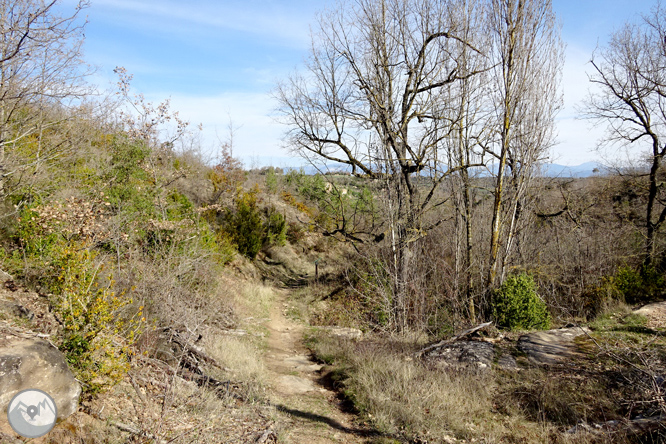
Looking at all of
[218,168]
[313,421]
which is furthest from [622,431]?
[218,168]

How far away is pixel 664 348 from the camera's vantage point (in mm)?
6441

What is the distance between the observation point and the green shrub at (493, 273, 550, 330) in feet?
28.3

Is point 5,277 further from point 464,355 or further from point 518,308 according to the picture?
point 518,308

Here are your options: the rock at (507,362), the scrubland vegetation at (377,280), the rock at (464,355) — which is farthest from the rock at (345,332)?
the rock at (507,362)

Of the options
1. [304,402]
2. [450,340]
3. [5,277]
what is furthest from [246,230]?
[304,402]

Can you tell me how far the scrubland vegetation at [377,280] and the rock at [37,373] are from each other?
0.96 ft

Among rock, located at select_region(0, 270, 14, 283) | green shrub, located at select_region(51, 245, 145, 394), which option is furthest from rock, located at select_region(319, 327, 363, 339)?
rock, located at select_region(0, 270, 14, 283)

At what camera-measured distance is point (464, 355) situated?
7055 millimetres

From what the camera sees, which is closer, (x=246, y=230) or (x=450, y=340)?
(x=450, y=340)

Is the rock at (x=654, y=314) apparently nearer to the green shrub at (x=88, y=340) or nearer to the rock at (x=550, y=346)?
the rock at (x=550, y=346)

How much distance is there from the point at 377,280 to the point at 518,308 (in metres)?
3.18

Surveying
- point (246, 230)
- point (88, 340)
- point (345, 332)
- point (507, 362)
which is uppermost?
point (246, 230)

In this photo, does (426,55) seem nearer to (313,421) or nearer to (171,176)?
(313,421)

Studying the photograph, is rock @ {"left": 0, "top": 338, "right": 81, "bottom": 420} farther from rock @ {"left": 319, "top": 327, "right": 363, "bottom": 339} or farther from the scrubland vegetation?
rock @ {"left": 319, "top": 327, "right": 363, "bottom": 339}
